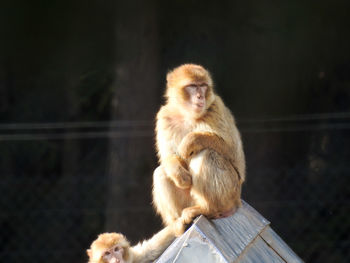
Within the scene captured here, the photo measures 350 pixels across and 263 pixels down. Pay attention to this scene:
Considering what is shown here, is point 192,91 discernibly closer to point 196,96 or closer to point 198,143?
point 196,96

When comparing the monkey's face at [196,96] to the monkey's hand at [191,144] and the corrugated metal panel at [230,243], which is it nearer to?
the monkey's hand at [191,144]

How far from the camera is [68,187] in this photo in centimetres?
924

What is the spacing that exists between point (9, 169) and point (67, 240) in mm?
1331

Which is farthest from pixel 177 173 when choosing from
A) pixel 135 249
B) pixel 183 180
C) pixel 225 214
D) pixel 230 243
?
pixel 135 249

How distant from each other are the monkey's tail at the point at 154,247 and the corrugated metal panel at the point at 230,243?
73cm

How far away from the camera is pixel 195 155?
17.0 feet

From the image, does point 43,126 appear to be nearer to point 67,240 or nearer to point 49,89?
point 49,89

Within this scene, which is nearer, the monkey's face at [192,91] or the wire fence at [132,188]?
the monkey's face at [192,91]

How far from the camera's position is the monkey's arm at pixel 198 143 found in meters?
5.14

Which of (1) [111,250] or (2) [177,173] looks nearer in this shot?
(2) [177,173]

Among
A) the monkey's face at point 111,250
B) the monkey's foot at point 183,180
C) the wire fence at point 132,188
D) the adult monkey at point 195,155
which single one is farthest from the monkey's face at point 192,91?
the wire fence at point 132,188

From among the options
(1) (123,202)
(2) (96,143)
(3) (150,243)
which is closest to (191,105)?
(3) (150,243)

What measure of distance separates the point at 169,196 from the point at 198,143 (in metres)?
0.51

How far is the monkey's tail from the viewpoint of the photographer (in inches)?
223
